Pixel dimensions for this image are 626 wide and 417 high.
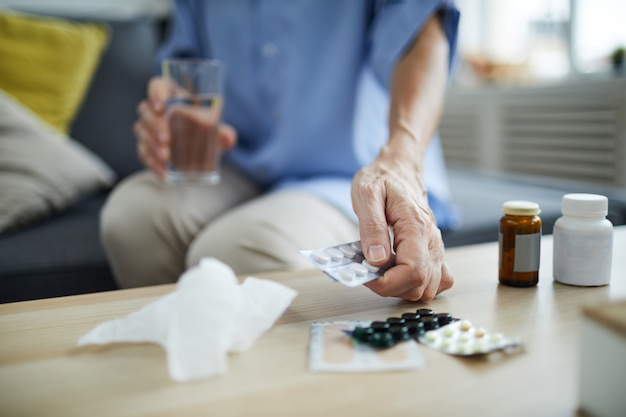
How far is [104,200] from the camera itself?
5.15ft

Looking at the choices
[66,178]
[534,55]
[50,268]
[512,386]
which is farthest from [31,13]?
[534,55]

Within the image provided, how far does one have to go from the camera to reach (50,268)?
Result: 107 centimetres

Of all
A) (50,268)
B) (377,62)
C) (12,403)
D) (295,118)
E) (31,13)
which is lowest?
(50,268)

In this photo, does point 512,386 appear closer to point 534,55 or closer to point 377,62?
point 377,62

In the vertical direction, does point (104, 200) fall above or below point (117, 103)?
below

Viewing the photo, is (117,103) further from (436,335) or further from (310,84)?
(436,335)

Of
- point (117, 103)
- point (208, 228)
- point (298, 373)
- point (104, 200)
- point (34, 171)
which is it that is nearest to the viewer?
point (298, 373)

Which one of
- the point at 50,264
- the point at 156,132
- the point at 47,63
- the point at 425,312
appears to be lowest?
the point at 50,264

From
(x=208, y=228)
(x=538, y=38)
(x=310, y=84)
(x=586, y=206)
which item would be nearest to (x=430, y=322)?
(x=586, y=206)

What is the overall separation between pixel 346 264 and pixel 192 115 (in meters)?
0.52

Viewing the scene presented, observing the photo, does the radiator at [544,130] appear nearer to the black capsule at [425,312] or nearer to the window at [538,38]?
the window at [538,38]

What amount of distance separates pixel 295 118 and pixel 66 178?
0.59m

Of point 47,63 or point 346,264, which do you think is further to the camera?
point 47,63

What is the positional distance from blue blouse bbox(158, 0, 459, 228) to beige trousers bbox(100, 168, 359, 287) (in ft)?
0.46
